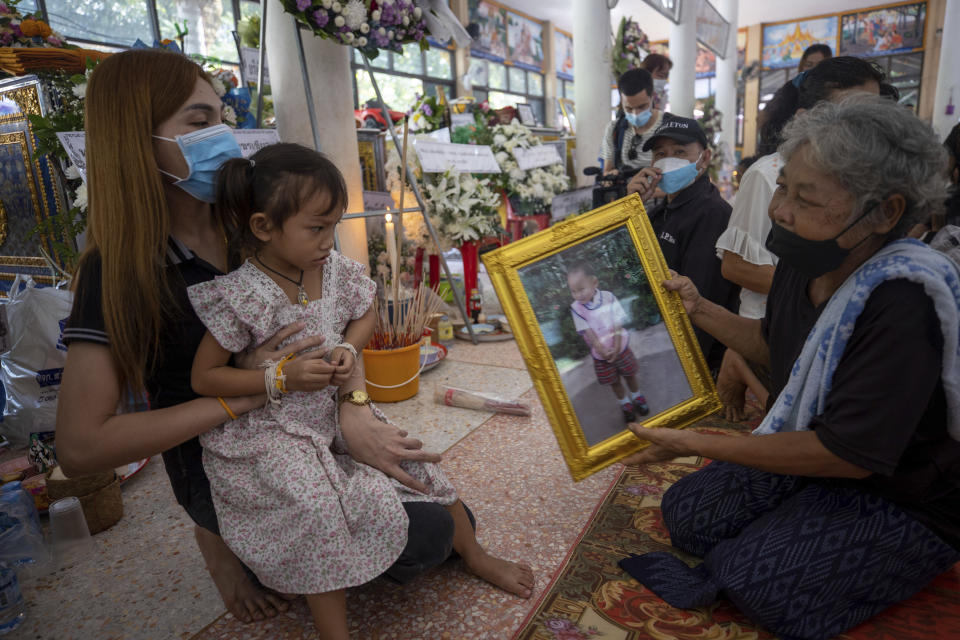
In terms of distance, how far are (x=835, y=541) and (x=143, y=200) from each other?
1.82 metres

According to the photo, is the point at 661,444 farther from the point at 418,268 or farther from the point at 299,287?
the point at 418,268

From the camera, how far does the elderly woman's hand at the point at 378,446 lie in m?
1.52

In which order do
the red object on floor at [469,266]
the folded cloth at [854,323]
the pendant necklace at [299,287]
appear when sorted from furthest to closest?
the red object on floor at [469,266] → the pendant necklace at [299,287] → the folded cloth at [854,323]

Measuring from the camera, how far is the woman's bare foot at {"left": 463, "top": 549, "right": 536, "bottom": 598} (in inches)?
62.7

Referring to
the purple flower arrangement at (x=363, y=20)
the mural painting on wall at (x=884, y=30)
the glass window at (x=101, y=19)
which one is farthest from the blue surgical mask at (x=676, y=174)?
the mural painting on wall at (x=884, y=30)

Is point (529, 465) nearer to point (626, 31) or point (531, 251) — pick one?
point (531, 251)

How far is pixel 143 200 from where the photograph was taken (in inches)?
53.2

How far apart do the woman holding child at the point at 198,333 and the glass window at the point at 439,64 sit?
1220cm

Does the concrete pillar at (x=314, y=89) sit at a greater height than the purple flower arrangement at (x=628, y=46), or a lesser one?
lesser

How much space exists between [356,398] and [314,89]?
235 centimetres

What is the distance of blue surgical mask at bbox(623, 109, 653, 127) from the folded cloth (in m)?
3.27

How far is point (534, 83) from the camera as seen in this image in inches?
625

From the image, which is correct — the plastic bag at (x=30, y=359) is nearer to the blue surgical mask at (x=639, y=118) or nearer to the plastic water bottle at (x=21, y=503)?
the plastic water bottle at (x=21, y=503)

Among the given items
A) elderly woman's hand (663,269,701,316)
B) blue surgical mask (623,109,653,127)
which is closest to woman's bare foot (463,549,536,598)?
elderly woman's hand (663,269,701,316)
